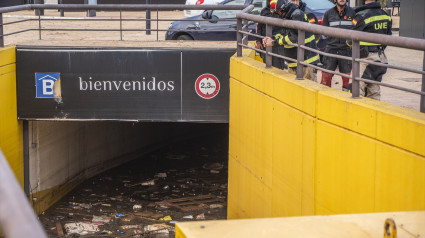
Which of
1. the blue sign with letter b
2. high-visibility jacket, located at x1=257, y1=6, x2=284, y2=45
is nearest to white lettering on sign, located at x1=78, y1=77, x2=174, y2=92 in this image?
the blue sign with letter b

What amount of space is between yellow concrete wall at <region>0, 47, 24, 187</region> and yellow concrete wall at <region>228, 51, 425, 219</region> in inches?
191

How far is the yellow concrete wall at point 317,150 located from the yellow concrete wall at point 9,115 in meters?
4.85

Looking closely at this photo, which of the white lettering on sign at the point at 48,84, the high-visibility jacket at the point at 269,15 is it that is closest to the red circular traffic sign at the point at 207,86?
the high-visibility jacket at the point at 269,15

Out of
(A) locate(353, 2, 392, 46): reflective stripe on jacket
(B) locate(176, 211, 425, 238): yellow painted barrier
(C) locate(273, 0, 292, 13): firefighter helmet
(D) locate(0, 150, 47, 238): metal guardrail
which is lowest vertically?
(B) locate(176, 211, 425, 238): yellow painted barrier

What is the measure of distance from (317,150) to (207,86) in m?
6.45

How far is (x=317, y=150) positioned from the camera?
25.8 feet

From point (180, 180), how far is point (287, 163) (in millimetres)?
9460

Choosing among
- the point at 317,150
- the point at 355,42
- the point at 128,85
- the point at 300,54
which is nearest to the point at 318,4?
the point at 128,85

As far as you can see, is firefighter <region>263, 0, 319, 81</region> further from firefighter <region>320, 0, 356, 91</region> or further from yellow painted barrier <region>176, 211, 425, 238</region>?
yellow painted barrier <region>176, 211, 425, 238</region>

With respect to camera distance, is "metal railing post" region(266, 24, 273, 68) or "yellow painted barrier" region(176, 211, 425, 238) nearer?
"yellow painted barrier" region(176, 211, 425, 238)

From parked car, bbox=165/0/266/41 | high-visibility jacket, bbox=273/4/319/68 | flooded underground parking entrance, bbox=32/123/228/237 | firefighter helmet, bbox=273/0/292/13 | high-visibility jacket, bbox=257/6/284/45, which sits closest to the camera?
high-visibility jacket, bbox=273/4/319/68

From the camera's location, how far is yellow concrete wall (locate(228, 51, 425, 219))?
6.10 metres

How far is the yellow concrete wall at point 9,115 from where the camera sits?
13766 millimetres

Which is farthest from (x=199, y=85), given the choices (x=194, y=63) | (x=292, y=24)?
(x=292, y=24)
